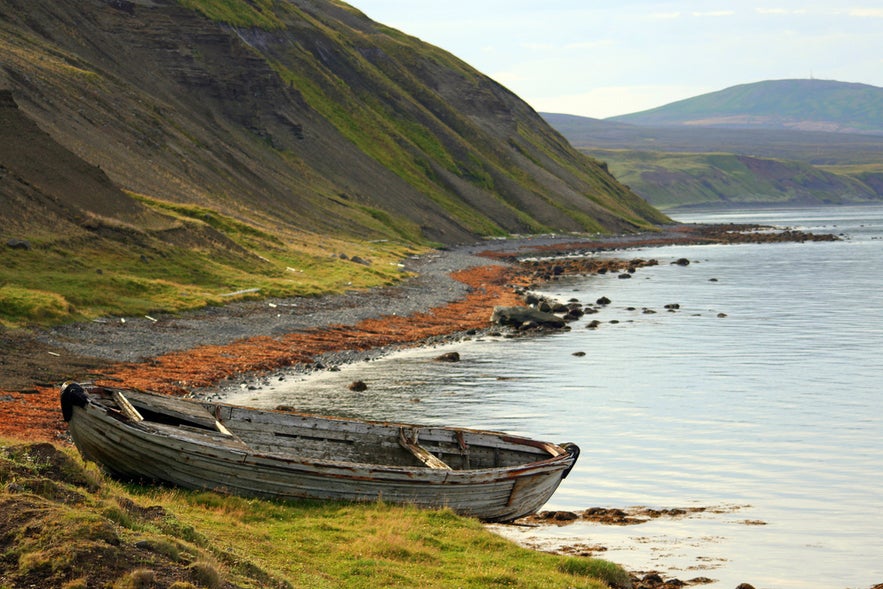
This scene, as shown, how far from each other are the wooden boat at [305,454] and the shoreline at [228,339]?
429 centimetres

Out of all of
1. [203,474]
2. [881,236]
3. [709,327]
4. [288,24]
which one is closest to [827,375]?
[709,327]

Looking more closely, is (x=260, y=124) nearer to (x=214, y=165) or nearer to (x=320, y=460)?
(x=214, y=165)

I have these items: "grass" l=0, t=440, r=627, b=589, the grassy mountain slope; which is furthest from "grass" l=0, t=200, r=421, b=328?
"grass" l=0, t=440, r=627, b=589

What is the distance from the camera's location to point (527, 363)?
5253cm

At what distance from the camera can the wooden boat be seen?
67.4 feet

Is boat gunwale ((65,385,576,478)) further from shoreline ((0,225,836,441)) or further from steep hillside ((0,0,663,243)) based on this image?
steep hillside ((0,0,663,243))

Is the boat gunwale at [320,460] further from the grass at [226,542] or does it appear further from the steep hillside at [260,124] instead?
the steep hillside at [260,124]

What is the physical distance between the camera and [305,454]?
82.4 ft

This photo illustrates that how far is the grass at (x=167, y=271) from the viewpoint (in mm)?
49156

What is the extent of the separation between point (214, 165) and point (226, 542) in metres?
94.4

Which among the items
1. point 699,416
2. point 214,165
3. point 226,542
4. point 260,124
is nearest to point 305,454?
point 226,542

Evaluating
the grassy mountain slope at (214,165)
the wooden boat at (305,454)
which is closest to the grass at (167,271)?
the grassy mountain slope at (214,165)

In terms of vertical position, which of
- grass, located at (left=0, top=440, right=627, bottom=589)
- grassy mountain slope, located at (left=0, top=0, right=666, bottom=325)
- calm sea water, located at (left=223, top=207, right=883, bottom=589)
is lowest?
calm sea water, located at (left=223, top=207, right=883, bottom=589)

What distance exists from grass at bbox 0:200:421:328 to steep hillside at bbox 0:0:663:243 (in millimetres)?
9581
